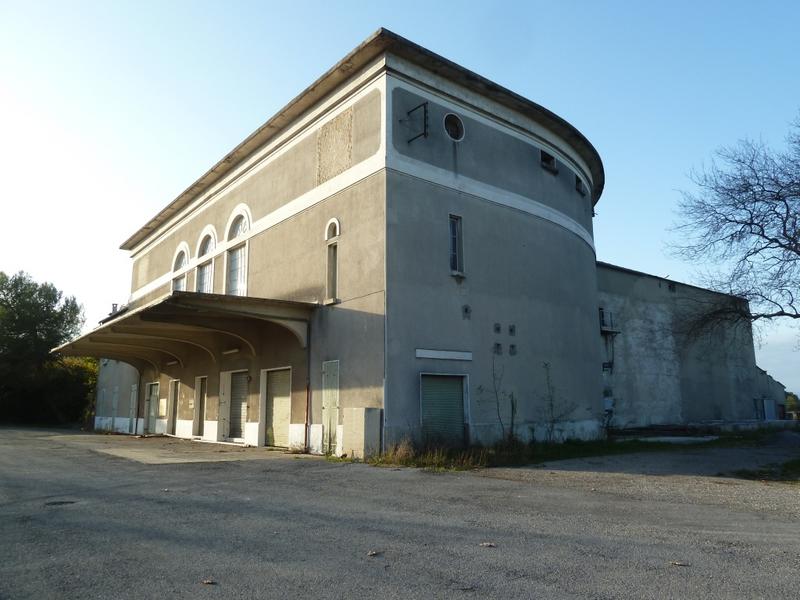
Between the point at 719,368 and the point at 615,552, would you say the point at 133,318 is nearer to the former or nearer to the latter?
the point at 615,552

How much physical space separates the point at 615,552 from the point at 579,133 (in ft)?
58.8

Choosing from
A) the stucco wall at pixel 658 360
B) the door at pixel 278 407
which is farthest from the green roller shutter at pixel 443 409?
the stucco wall at pixel 658 360

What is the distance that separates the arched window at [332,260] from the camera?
1658 cm

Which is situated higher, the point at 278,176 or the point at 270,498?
the point at 278,176

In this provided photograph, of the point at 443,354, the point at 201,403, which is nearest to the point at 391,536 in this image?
the point at 443,354

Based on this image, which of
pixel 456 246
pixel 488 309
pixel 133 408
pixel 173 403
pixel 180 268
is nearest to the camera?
pixel 456 246

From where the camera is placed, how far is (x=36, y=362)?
4638 centimetres

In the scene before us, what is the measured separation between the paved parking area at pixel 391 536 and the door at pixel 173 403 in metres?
14.7

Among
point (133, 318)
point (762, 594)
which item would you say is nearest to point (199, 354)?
point (133, 318)

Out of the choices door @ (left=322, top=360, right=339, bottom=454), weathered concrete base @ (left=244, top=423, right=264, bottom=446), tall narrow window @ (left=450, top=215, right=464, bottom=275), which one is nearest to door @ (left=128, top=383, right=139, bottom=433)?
weathered concrete base @ (left=244, top=423, right=264, bottom=446)

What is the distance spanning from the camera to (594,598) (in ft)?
14.4

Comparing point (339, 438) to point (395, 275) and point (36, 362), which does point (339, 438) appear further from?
point (36, 362)

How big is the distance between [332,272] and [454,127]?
5.36 m

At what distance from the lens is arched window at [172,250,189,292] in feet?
89.7
